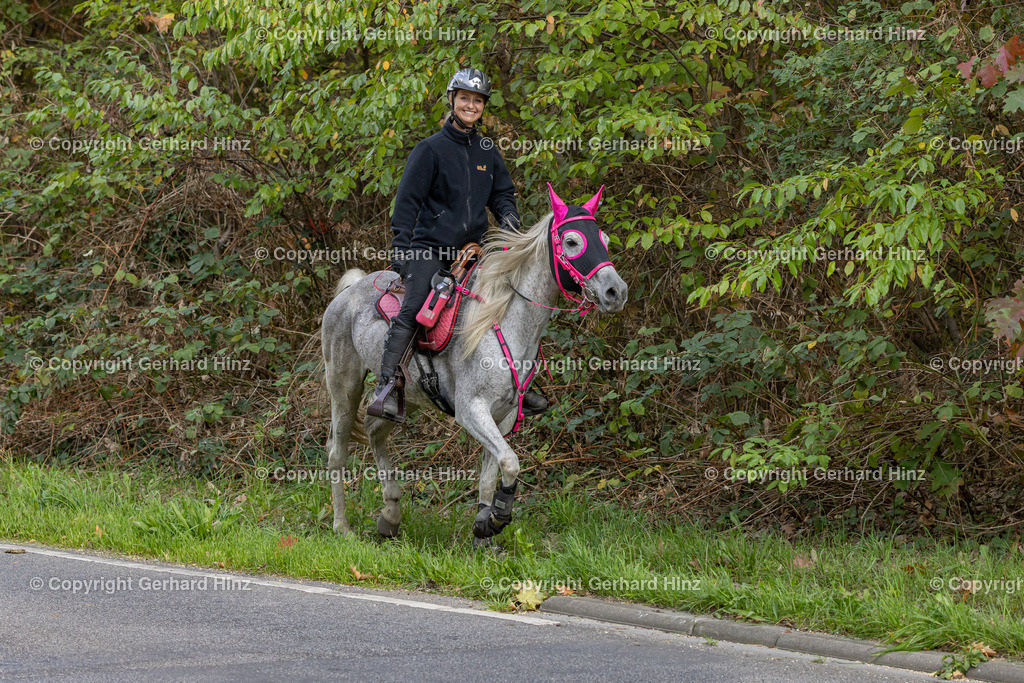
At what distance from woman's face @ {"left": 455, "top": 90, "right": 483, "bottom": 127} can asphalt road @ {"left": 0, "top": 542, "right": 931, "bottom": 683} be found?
12.4 ft

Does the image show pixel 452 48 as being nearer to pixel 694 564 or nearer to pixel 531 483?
pixel 531 483

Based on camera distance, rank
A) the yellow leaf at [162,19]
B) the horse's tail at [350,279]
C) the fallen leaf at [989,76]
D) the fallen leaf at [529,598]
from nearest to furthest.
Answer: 1. the fallen leaf at [989,76]
2. the fallen leaf at [529,598]
3. the horse's tail at [350,279]
4. the yellow leaf at [162,19]

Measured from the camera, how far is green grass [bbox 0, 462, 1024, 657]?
6773 mm

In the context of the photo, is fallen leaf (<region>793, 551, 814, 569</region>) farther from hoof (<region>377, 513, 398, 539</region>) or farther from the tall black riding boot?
hoof (<region>377, 513, 398, 539</region>)

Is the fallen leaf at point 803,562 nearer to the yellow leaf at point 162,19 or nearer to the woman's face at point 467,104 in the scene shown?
the woman's face at point 467,104

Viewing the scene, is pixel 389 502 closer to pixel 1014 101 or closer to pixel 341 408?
pixel 341 408

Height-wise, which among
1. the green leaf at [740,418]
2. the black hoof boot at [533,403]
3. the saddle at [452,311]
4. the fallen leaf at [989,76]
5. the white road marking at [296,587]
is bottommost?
the white road marking at [296,587]

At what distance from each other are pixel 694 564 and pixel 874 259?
2550 millimetres

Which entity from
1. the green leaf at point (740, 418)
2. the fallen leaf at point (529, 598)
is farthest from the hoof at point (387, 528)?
the green leaf at point (740, 418)

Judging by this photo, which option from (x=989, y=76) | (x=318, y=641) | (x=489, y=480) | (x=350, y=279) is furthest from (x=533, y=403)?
(x=989, y=76)

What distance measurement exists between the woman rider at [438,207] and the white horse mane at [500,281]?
0.46 m

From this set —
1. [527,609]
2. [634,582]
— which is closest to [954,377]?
[634,582]

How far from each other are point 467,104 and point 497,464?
2.89 m

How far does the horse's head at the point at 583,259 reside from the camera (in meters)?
7.78
